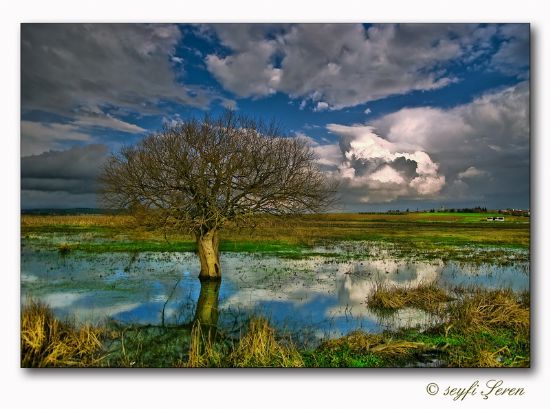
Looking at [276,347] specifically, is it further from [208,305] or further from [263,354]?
[208,305]

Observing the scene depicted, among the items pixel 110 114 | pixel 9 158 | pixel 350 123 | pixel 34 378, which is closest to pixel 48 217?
pixel 9 158

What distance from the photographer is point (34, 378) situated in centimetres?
628

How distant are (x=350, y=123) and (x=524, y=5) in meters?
3.64

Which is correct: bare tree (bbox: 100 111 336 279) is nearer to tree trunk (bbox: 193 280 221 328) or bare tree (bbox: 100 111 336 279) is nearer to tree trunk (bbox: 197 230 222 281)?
tree trunk (bbox: 197 230 222 281)

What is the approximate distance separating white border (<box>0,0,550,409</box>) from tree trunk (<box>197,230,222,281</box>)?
5.49m

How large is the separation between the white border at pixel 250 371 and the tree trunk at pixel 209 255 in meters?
5.49

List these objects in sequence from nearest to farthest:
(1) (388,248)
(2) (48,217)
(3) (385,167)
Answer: (2) (48,217) → (3) (385,167) → (1) (388,248)

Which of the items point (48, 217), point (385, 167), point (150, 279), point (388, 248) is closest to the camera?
point (48, 217)

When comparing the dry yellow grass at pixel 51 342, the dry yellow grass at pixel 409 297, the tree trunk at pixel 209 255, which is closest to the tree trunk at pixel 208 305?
the tree trunk at pixel 209 255

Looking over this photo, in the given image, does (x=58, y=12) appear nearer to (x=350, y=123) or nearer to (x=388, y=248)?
(x=350, y=123)

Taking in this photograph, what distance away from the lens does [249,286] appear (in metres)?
11.3

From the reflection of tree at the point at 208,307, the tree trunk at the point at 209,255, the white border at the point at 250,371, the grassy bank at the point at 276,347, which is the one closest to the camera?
the white border at the point at 250,371

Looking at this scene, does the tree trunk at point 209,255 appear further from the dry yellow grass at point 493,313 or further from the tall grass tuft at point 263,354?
the dry yellow grass at point 493,313

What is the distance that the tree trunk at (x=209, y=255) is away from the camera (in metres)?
11.6
